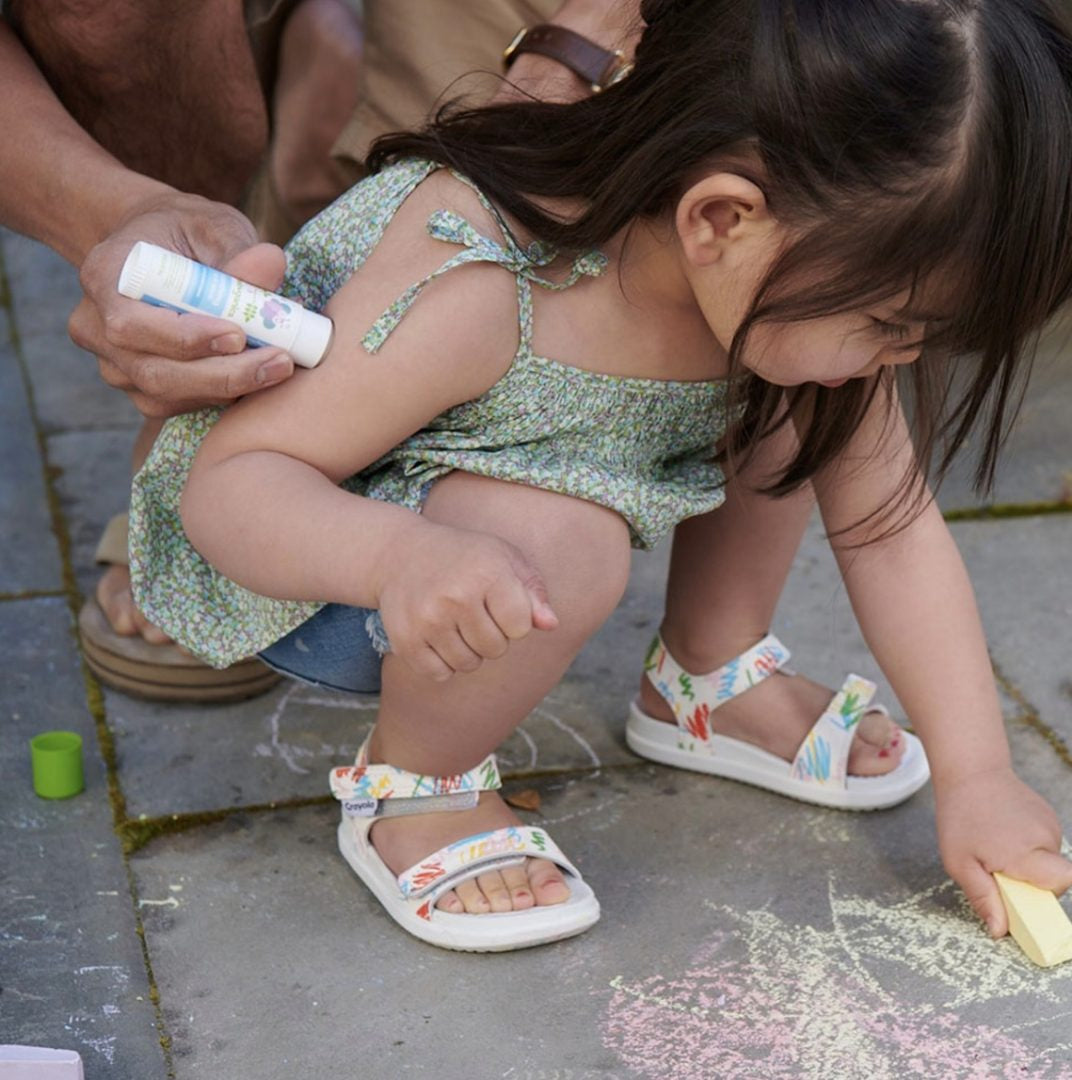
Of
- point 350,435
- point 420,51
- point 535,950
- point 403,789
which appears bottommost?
point 535,950

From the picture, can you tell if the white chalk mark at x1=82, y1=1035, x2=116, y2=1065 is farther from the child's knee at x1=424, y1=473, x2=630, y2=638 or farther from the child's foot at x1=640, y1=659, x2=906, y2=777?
the child's foot at x1=640, y1=659, x2=906, y2=777

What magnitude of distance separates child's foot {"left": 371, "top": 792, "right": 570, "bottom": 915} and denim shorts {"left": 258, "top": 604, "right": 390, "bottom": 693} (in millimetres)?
151

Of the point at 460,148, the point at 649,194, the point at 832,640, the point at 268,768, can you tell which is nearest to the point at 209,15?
the point at 460,148

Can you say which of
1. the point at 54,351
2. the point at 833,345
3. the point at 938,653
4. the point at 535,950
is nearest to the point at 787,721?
the point at 938,653

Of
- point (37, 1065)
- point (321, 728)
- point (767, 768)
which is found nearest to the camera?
point (37, 1065)

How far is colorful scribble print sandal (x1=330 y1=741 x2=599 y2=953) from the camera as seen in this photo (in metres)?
1.58

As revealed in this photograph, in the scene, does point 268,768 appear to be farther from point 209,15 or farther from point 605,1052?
point 209,15

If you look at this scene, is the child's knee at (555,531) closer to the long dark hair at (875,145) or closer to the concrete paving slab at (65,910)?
the long dark hair at (875,145)

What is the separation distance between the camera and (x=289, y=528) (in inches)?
56.8

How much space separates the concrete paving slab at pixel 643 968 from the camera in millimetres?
1451

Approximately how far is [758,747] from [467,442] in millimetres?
518

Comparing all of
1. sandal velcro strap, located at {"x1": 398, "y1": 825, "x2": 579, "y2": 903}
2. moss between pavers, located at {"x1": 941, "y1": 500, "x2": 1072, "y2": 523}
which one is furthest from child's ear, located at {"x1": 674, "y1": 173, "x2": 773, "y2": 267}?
moss between pavers, located at {"x1": 941, "y1": 500, "x2": 1072, "y2": 523}

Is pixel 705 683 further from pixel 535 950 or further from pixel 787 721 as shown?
pixel 535 950

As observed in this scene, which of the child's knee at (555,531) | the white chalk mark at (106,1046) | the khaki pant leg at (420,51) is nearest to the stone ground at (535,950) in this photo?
the white chalk mark at (106,1046)
